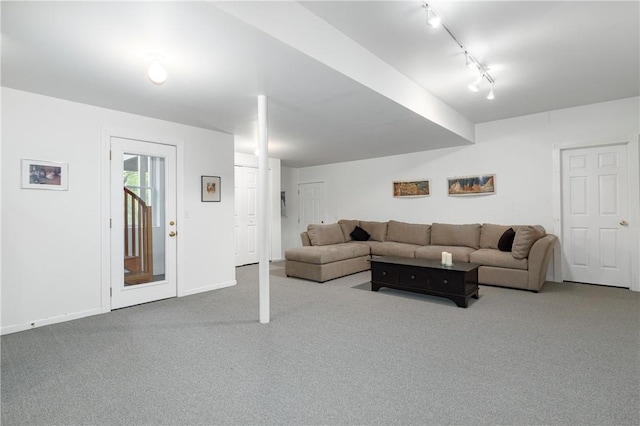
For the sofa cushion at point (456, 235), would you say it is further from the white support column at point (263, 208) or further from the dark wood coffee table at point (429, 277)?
the white support column at point (263, 208)

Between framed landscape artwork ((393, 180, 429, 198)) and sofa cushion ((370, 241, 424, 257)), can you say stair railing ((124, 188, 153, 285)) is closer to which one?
sofa cushion ((370, 241, 424, 257))

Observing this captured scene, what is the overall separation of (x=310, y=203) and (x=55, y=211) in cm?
559

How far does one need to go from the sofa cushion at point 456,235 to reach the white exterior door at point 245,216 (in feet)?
11.9

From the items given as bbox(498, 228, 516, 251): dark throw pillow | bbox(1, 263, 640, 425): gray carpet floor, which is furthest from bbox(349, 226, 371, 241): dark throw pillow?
bbox(1, 263, 640, 425): gray carpet floor

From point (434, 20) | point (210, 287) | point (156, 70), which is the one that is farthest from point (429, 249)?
point (156, 70)

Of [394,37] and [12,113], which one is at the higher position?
[394,37]

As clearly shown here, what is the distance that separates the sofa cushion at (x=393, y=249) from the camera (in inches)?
225

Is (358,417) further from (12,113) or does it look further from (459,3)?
(12,113)

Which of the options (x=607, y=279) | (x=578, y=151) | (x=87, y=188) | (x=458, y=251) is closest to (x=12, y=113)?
(x=87, y=188)

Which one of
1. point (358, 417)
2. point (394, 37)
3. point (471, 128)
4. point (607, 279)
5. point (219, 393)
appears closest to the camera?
point (358, 417)

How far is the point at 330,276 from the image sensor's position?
5.29m

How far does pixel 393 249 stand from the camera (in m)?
5.89

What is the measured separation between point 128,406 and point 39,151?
2761mm

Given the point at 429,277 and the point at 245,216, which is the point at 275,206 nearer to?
the point at 245,216
